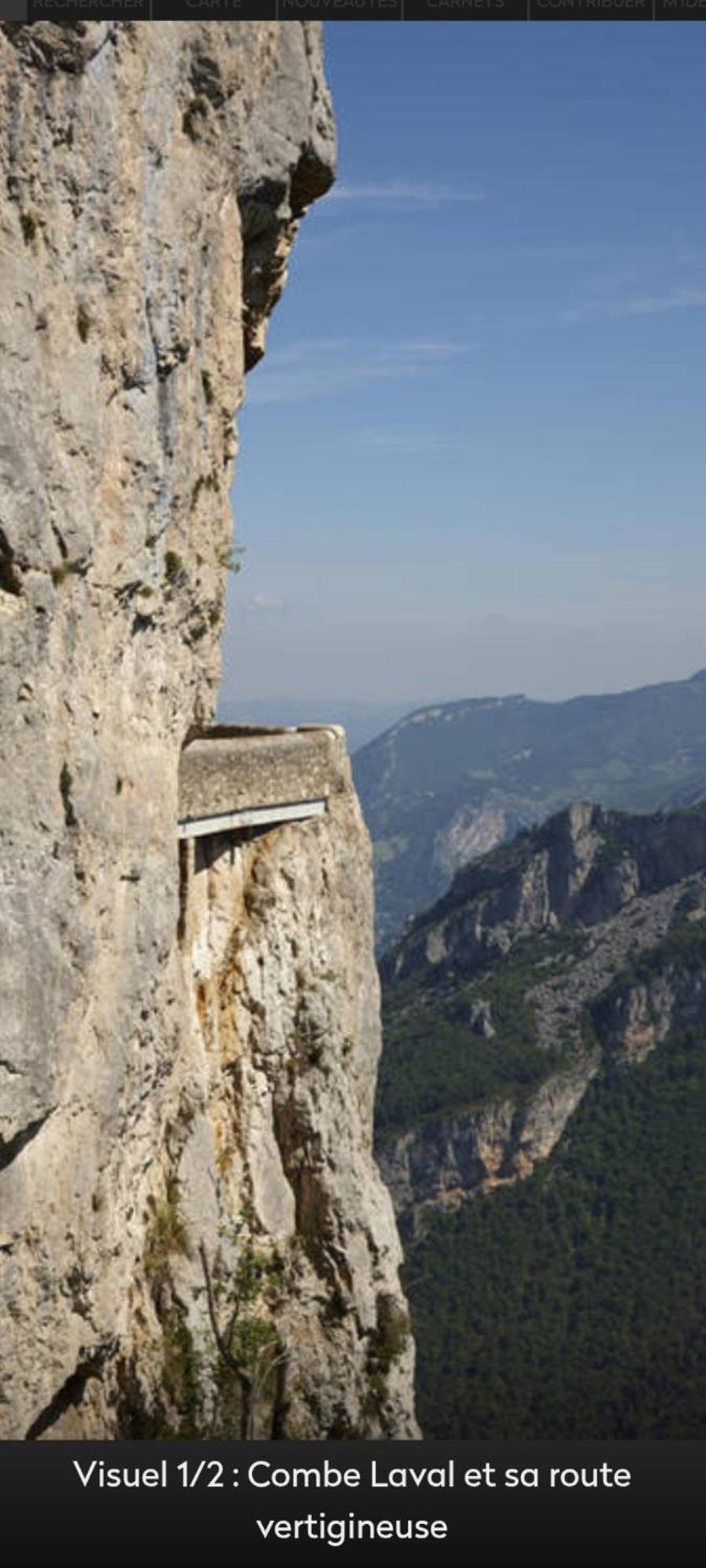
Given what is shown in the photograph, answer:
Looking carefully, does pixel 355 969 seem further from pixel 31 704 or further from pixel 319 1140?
pixel 31 704

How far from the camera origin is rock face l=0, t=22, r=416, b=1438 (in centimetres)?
1648

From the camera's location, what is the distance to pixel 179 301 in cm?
1977

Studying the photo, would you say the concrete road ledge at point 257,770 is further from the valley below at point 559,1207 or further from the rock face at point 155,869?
the valley below at point 559,1207

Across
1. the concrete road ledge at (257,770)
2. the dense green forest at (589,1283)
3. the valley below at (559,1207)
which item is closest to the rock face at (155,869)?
the concrete road ledge at (257,770)

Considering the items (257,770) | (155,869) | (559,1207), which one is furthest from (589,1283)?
(155,869)

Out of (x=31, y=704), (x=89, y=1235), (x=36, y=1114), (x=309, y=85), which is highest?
(x=309, y=85)

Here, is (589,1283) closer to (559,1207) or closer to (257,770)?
(559,1207)

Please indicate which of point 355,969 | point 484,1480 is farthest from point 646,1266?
point 484,1480

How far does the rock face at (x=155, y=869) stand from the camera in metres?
16.5

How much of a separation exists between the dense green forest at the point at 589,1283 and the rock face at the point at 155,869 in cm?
7857

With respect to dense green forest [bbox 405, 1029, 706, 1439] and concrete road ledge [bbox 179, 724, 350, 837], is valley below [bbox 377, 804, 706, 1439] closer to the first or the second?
dense green forest [bbox 405, 1029, 706, 1439]

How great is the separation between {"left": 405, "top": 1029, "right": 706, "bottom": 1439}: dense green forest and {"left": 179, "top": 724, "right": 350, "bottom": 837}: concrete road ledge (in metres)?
79.9

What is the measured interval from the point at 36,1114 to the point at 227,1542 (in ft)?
15.0

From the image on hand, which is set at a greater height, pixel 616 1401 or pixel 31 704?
pixel 31 704
